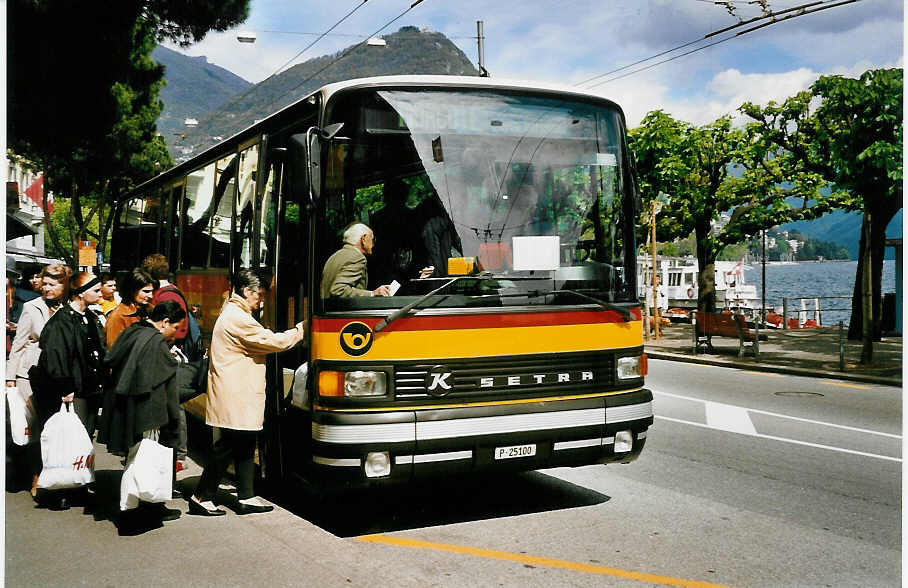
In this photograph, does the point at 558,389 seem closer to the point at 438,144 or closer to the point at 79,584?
the point at 438,144

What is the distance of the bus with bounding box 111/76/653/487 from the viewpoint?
5984 millimetres

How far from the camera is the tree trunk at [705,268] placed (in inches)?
1177

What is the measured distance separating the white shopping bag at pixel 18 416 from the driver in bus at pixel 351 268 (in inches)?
115

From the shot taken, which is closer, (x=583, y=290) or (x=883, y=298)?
(x=583, y=290)

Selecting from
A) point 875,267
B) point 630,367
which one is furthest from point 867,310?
point 630,367

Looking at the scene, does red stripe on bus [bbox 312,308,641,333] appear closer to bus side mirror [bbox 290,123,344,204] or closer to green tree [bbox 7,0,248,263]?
bus side mirror [bbox 290,123,344,204]

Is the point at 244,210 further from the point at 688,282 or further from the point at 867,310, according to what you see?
the point at 688,282

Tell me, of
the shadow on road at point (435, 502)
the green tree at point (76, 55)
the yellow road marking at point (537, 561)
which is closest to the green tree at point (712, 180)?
the green tree at point (76, 55)

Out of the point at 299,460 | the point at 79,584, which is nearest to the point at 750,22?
the point at 299,460

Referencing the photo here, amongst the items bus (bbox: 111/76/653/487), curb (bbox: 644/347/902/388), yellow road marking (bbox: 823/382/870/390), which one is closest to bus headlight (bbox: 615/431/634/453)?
bus (bbox: 111/76/653/487)

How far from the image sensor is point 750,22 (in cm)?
1533

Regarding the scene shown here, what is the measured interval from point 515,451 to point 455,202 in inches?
67.4

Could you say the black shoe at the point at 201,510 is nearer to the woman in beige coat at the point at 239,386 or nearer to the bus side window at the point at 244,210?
the woman in beige coat at the point at 239,386

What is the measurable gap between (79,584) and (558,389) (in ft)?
10.5
